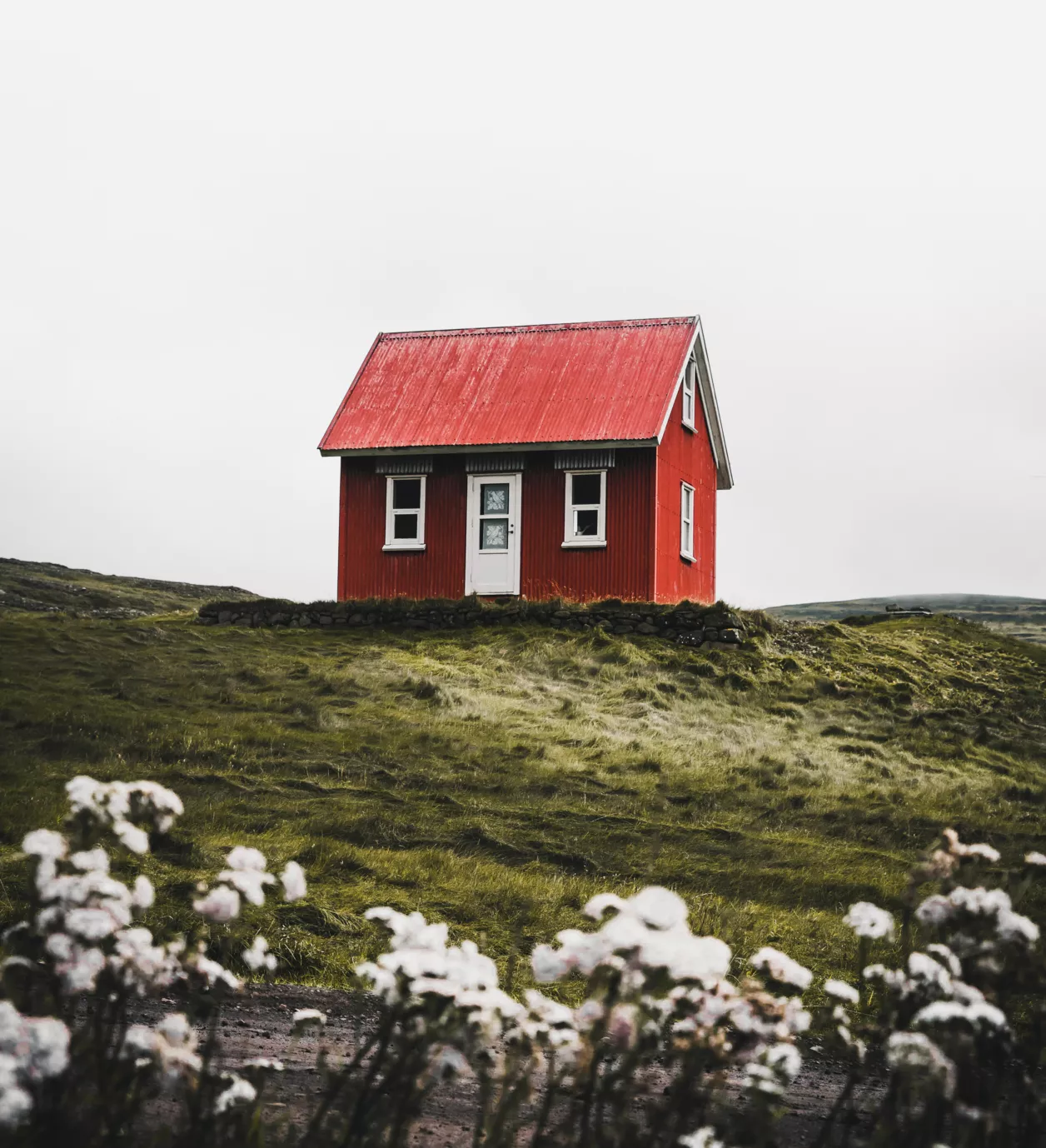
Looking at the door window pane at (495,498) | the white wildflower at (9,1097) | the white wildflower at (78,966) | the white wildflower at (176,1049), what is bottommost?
the white wildflower at (176,1049)

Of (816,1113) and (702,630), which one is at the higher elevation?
(702,630)

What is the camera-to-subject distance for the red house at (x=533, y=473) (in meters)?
25.9

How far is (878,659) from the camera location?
1016 inches

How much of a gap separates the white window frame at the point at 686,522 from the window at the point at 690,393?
4.93ft

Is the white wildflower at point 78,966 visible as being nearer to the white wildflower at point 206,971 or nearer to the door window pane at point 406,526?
the white wildflower at point 206,971

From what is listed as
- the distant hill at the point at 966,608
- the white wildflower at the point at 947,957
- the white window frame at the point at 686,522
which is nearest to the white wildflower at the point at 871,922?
the white wildflower at the point at 947,957

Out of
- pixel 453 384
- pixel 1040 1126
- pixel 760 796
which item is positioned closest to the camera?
pixel 1040 1126

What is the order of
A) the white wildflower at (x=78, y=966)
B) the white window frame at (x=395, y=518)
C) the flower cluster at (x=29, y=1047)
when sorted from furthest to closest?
the white window frame at (x=395, y=518) → the white wildflower at (x=78, y=966) → the flower cluster at (x=29, y=1047)

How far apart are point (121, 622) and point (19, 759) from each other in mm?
11971

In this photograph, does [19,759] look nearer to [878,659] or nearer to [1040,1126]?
[1040,1126]

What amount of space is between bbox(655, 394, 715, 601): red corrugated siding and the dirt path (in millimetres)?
18669

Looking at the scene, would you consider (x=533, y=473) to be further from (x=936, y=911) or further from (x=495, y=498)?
(x=936, y=911)

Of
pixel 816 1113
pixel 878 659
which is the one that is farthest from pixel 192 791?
pixel 878 659

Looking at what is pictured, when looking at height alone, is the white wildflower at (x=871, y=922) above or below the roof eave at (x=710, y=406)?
below
